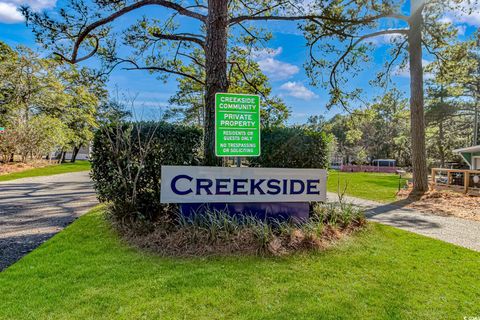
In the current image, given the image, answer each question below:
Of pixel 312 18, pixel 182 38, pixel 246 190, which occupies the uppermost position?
pixel 312 18

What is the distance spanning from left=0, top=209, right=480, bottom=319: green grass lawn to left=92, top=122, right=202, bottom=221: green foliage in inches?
32.8

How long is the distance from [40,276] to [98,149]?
2462mm

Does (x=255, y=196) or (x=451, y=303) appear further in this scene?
(x=255, y=196)

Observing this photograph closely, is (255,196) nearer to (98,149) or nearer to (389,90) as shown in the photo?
(98,149)

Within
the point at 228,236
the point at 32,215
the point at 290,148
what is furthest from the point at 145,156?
the point at 32,215

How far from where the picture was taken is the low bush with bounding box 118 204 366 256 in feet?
12.9

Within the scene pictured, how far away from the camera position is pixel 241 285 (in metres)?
3.01

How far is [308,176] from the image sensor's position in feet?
16.2

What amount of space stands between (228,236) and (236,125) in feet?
5.93

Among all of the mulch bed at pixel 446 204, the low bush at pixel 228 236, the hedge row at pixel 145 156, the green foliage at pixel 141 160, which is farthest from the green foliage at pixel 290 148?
the mulch bed at pixel 446 204

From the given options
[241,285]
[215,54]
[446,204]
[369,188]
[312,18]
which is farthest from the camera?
[369,188]

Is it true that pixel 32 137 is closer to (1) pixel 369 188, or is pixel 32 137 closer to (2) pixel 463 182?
(1) pixel 369 188

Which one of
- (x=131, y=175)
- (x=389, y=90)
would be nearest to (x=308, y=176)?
(x=131, y=175)

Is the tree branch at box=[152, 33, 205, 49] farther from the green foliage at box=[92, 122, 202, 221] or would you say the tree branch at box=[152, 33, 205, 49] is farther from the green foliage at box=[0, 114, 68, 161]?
the green foliage at box=[0, 114, 68, 161]
